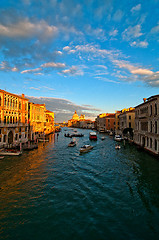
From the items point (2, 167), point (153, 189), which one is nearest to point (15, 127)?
point (2, 167)

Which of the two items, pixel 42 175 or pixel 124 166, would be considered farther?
pixel 124 166

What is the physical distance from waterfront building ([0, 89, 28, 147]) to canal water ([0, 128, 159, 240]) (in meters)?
14.5

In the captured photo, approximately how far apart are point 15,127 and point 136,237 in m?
36.9

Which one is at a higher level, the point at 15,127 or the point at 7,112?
the point at 7,112

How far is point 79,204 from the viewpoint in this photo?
1366cm

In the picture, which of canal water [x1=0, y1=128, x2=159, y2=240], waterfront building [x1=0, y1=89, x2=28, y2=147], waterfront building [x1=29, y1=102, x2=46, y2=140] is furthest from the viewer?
waterfront building [x1=29, y1=102, x2=46, y2=140]

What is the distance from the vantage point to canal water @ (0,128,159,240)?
10266mm

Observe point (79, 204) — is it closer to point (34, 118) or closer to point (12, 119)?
point (12, 119)

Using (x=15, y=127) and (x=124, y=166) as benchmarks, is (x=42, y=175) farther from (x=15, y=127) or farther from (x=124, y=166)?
(x=15, y=127)

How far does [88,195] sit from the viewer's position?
15.3 meters

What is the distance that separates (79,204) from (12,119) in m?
31.3

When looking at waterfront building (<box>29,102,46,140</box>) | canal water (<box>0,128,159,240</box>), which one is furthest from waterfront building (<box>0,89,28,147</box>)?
canal water (<box>0,128,159,240</box>)

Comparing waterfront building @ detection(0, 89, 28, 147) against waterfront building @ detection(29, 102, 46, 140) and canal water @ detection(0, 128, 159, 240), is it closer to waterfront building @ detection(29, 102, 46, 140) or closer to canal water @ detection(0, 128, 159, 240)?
waterfront building @ detection(29, 102, 46, 140)

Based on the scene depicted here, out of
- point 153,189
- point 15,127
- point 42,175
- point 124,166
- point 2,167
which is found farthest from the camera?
point 15,127
